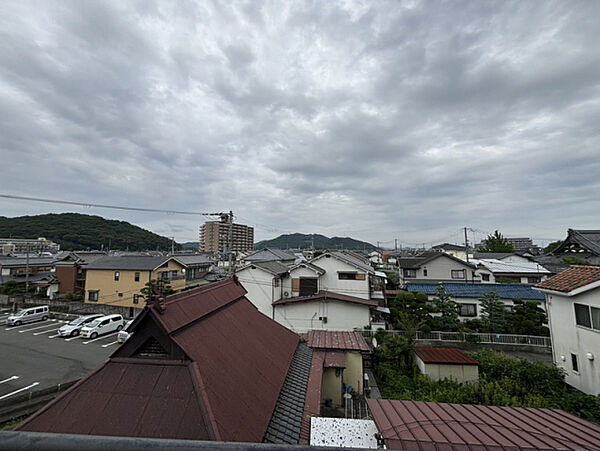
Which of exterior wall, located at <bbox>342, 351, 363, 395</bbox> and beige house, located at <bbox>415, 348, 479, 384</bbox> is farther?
beige house, located at <bbox>415, 348, 479, 384</bbox>

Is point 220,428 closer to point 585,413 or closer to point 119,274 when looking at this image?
point 585,413

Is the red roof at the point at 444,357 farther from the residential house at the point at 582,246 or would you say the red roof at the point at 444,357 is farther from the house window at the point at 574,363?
the residential house at the point at 582,246

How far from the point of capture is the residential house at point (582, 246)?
3033 cm

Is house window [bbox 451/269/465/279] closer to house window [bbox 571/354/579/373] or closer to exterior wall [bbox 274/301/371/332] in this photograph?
exterior wall [bbox 274/301/371/332]

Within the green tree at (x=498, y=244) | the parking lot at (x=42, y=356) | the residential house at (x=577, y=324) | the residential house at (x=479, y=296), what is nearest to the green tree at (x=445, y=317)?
the residential house at (x=479, y=296)

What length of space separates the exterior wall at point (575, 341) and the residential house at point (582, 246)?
2604cm

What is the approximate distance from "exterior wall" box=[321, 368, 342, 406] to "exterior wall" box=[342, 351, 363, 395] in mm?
1383

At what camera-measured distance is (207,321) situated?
7023 millimetres

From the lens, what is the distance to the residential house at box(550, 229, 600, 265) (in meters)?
30.3

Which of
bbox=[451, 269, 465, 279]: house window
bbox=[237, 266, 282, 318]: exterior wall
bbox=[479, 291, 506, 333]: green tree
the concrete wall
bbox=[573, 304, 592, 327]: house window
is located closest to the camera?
bbox=[573, 304, 592, 327]: house window

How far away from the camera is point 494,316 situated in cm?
1856

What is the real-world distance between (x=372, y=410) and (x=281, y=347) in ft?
11.8

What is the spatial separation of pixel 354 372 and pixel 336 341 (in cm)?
164

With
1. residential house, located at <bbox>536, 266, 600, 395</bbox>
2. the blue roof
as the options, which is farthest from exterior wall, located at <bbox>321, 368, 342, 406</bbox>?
the blue roof
